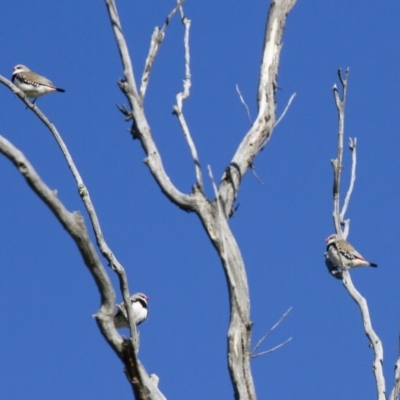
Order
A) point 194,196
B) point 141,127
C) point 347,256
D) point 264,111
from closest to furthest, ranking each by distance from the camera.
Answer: point 194,196 → point 141,127 → point 264,111 → point 347,256

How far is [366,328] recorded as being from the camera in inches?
244

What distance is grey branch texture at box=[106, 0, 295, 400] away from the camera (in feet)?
13.9

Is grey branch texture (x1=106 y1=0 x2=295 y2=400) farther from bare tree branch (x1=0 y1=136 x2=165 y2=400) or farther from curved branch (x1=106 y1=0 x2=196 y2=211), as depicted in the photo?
bare tree branch (x1=0 y1=136 x2=165 y2=400)

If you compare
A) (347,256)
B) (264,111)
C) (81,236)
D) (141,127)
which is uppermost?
(347,256)

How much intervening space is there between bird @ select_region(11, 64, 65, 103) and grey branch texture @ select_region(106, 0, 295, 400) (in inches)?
357

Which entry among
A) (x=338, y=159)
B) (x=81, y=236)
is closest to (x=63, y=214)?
(x=81, y=236)

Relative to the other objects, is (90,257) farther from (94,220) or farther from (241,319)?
(94,220)

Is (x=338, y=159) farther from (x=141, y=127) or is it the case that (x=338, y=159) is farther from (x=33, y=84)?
(x=33, y=84)

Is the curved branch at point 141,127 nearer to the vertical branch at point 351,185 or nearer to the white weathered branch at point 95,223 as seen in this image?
the white weathered branch at point 95,223

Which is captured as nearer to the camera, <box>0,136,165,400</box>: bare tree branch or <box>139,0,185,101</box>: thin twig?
<box>0,136,165,400</box>: bare tree branch

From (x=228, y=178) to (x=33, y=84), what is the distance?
1014 centimetres

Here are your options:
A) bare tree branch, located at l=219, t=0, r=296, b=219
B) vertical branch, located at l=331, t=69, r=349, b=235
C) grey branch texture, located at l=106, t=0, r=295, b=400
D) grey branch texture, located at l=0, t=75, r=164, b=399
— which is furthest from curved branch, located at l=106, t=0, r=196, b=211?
vertical branch, located at l=331, t=69, r=349, b=235

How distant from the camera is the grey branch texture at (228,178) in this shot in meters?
4.25

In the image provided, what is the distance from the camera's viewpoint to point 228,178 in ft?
15.1
